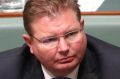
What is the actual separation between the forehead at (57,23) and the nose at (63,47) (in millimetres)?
30

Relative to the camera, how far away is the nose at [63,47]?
78 cm

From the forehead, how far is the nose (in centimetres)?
3

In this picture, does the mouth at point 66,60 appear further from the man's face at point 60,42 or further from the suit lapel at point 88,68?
the suit lapel at point 88,68

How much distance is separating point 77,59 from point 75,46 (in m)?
0.04

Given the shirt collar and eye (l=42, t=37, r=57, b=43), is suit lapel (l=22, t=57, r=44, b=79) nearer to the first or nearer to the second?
the shirt collar

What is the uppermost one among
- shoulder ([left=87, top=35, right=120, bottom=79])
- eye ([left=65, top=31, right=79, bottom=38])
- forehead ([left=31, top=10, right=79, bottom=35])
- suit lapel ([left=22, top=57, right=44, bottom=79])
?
forehead ([left=31, top=10, right=79, bottom=35])

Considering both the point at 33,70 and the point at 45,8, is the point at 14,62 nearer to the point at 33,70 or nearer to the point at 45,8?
the point at 33,70

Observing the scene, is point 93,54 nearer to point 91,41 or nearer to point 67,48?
point 91,41

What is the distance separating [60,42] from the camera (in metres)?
0.81

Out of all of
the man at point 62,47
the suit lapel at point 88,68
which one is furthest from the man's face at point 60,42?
the suit lapel at point 88,68

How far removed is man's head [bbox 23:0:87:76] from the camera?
81 centimetres

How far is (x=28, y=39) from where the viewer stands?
3.01 feet

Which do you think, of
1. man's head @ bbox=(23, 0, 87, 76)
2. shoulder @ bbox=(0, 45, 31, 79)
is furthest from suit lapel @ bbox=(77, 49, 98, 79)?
shoulder @ bbox=(0, 45, 31, 79)

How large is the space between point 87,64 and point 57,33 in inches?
8.4
